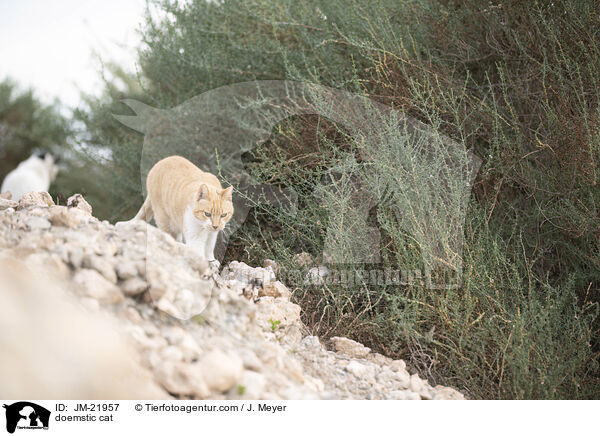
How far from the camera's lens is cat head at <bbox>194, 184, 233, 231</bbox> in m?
2.45

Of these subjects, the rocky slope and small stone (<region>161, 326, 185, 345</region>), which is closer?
the rocky slope

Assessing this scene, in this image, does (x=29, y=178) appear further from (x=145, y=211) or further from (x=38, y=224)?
(x=38, y=224)

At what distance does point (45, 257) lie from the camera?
153 cm

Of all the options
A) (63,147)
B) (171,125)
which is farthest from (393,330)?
(63,147)

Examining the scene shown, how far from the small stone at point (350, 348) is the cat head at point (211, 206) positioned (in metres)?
0.87

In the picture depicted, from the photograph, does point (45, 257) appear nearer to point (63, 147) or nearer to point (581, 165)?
point (581, 165)

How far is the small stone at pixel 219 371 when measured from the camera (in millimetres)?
1369

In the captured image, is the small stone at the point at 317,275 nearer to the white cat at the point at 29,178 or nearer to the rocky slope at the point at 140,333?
the rocky slope at the point at 140,333
